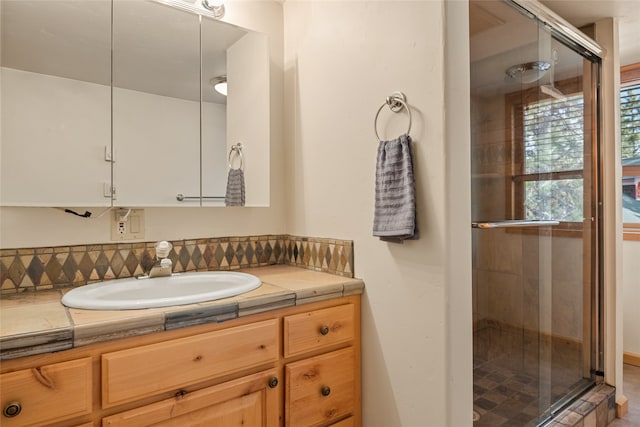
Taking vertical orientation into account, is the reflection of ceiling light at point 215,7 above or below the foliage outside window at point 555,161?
above

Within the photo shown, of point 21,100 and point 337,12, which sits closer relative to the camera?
point 21,100

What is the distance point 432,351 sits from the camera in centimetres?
119

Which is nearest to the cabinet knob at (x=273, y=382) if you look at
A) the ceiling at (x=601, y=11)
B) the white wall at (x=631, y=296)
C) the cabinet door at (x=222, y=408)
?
→ the cabinet door at (x=222, y=408)

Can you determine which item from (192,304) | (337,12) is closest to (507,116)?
(337,12)

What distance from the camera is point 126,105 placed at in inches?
56.2

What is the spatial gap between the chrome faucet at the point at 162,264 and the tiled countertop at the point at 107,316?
307 millimetres

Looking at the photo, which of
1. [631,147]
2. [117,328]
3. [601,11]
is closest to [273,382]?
[117,328]

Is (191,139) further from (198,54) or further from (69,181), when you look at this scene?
(69,181)

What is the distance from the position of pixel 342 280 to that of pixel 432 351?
0.42 meters

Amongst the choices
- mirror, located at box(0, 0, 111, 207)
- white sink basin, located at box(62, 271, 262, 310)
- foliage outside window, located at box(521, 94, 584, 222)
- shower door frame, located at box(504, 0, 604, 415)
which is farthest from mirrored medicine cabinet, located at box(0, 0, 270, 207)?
shower door frame, located at box(504, 0, 604, 415)

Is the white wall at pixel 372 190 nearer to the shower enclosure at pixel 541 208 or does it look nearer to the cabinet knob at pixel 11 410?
the shower enclosure at pixel 541 208

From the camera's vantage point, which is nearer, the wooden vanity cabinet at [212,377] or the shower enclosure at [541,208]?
the wooden vanity cabinet at [212,377]

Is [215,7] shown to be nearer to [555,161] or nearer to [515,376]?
[555,161]

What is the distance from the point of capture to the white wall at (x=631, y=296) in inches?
99.3
